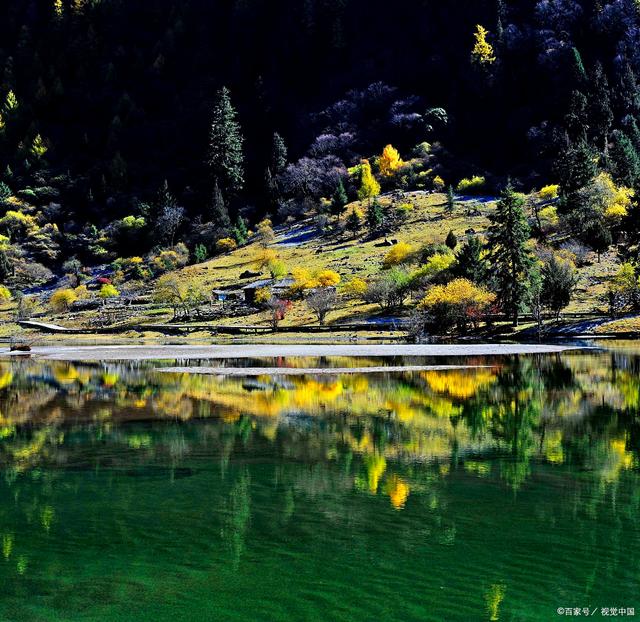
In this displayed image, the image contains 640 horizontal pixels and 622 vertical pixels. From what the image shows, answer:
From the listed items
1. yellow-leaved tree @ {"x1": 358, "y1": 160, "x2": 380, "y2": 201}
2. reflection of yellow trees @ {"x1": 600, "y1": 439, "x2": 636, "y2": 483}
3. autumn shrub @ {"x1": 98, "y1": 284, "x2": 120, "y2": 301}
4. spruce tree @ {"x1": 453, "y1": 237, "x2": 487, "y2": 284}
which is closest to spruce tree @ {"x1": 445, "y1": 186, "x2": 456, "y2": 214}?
yellow-leaved tree @ {"x1": 358, "y1": 160, "x2": 380, "y2": 201}

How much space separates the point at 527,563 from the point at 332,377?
3275cm

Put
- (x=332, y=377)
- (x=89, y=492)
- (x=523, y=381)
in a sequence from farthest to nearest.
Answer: (x=332, y=377)
(x=523, y=381)
(x=89, y=492)

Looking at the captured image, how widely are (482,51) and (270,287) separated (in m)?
96.7

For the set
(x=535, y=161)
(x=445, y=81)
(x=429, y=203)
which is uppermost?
(x=445, y=81)

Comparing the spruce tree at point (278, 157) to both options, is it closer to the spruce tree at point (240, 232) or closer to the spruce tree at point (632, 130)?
the spruce tree at point (240, 232)

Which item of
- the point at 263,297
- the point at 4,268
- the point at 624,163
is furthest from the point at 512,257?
the point at 4,268

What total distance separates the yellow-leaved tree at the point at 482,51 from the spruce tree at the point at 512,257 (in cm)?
10217

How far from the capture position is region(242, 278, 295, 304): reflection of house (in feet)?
356

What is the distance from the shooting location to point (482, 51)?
176500 mm

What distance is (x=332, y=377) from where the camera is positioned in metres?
46.5

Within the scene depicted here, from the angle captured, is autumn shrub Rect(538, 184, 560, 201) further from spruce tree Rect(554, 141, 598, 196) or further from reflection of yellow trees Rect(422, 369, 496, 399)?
reflection of yellow trees Rect(422, 369, 496, 399)

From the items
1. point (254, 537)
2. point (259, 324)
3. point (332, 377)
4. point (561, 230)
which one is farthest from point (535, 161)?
point (254, 537)

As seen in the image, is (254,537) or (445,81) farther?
(445,81)

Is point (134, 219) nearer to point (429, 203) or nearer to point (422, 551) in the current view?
point (429, 203)
